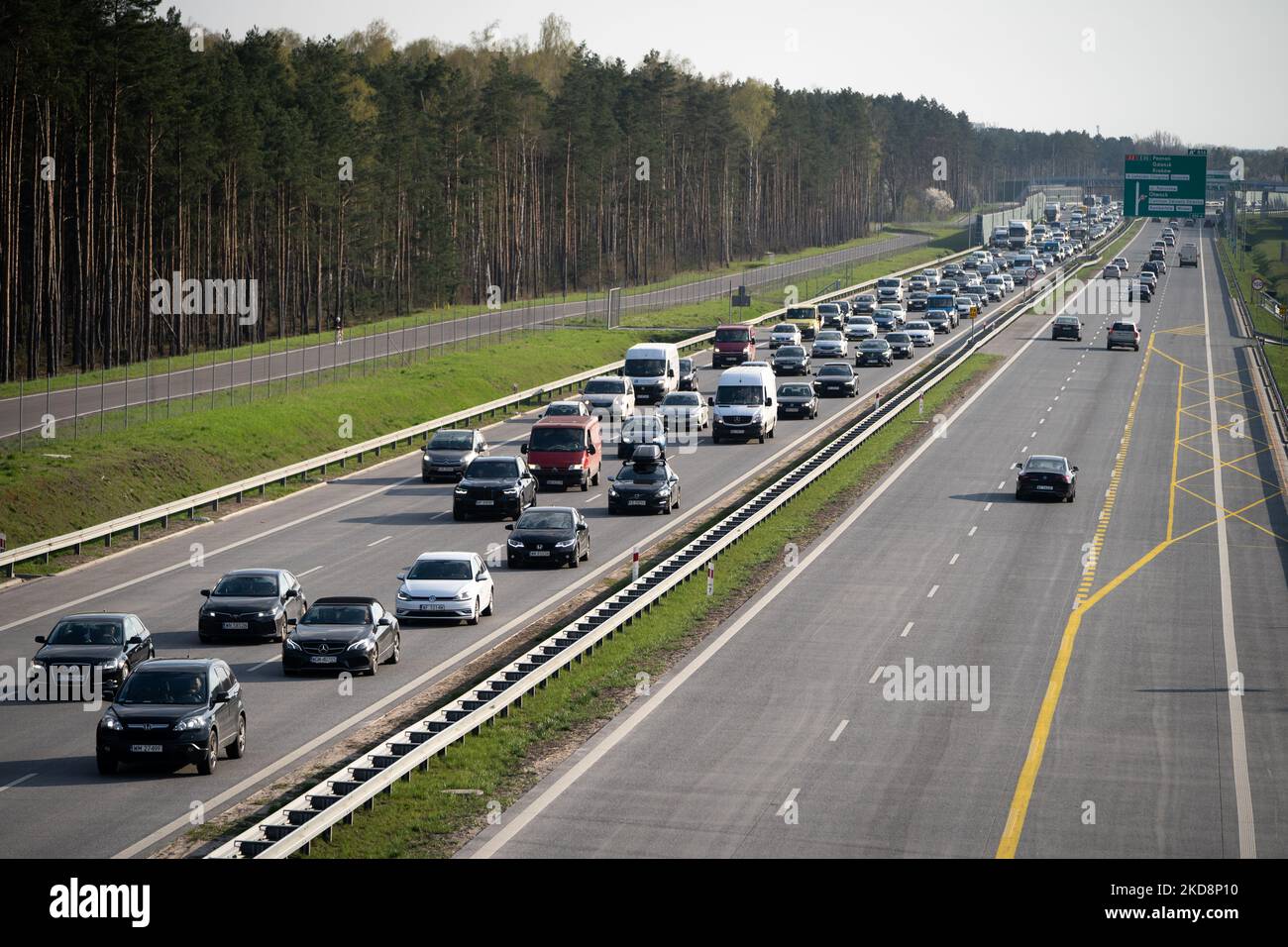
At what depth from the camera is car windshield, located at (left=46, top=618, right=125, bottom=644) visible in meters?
29.9

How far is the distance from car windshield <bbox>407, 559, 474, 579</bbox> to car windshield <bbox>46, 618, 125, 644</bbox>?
784 centimetres

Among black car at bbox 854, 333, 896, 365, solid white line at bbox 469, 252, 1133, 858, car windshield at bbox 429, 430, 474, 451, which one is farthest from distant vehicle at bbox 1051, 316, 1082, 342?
car windshield at bbox 429, 430, 474, 451

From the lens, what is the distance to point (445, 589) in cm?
3638

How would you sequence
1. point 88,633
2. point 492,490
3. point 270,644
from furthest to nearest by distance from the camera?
point 492,490 < point 270,644 < point 88,633

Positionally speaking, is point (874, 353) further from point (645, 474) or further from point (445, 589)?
point (445, 589)

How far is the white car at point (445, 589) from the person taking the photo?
119 feet

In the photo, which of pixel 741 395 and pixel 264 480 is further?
pixel 741 395

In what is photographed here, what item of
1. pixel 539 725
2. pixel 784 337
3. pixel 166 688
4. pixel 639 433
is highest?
pixel 784 337

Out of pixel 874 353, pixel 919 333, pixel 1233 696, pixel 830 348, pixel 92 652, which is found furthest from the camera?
pixel 919 333

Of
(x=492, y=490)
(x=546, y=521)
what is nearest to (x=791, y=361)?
(x=492, y=490)

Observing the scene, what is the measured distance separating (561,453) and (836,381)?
28.6 meters
